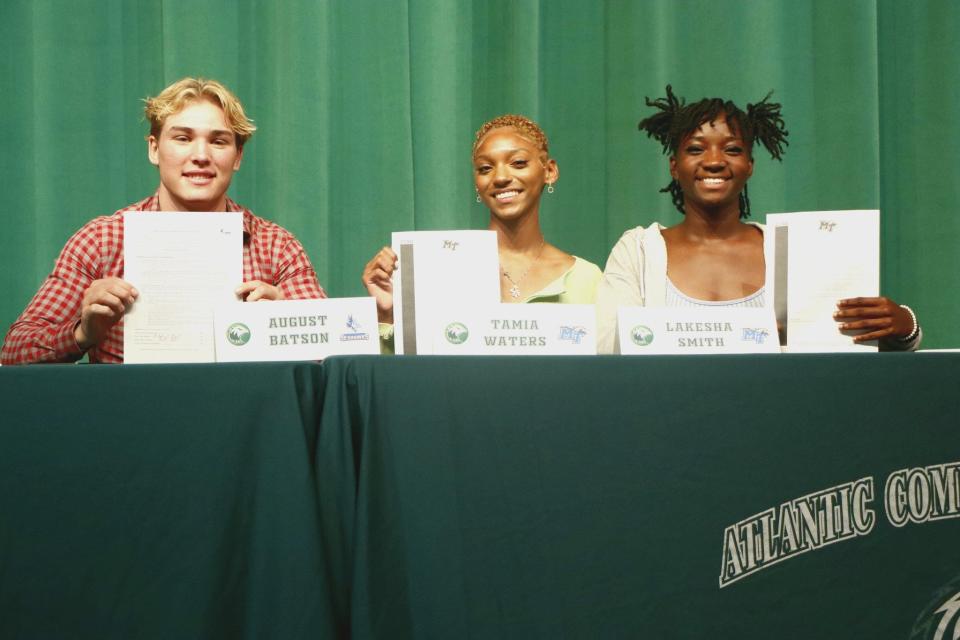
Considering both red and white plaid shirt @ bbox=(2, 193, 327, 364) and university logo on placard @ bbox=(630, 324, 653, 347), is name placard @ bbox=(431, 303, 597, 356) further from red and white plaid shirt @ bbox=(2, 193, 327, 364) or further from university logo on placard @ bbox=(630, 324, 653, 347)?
red and white plaid shirt @ bbox=(2, 193, 327, 364)

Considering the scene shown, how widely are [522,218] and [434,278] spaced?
0.77 m

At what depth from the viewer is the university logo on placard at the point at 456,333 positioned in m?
1.44

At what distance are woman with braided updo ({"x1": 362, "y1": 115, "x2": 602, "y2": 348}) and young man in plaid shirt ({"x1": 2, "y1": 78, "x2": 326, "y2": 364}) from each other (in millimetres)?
517

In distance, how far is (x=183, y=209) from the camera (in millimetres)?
1990

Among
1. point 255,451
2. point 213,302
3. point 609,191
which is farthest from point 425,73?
point 255,451

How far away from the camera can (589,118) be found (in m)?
2.95

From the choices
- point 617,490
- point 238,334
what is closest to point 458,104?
point 238,334

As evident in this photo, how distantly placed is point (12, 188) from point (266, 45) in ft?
2.91

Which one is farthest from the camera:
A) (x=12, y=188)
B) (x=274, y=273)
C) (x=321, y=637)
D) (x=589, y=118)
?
(x=589, y=118)

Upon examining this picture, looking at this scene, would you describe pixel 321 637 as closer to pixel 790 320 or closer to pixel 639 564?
pixel 639 564

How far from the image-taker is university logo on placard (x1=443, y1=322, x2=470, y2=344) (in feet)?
4.74

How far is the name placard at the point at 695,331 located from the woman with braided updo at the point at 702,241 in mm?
441

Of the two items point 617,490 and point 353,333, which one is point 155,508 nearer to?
point 353,333

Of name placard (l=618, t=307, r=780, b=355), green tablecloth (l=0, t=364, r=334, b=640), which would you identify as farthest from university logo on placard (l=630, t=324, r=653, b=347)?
green tablecloth (l=0, t=364, r=334, b=640)
